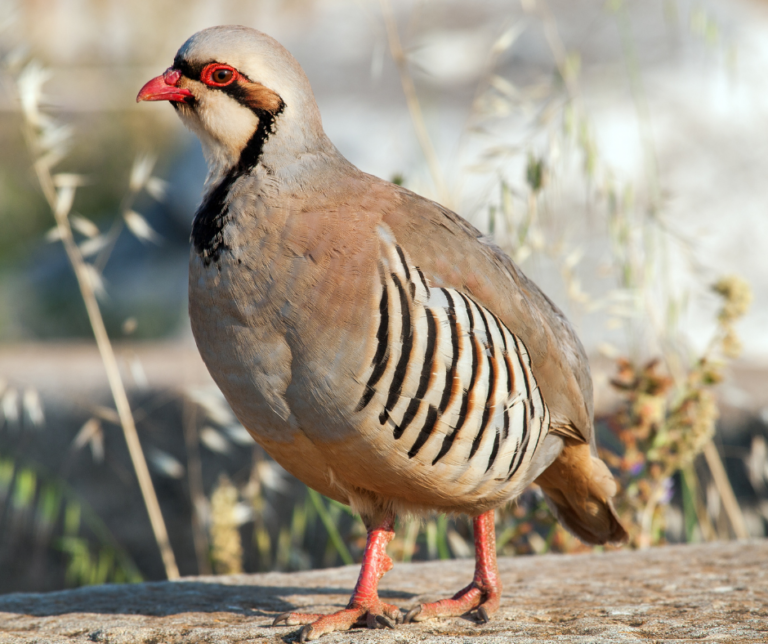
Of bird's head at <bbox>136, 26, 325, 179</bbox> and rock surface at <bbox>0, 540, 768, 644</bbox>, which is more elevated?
bird's head at <bbox>136, 26, 325, 179</bbox>

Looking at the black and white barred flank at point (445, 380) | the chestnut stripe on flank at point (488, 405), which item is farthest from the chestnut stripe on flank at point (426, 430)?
the chestnut stripe on flank at point (488, 405)

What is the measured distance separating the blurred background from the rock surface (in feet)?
1.00

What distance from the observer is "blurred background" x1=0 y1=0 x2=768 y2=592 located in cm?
350

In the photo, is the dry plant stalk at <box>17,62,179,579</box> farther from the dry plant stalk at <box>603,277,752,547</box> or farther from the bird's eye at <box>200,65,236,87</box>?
the dry plant stalk at <box>603,277,752,547</box>

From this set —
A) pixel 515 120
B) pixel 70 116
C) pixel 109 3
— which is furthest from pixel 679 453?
pixel 109 3

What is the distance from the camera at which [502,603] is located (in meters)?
2.65

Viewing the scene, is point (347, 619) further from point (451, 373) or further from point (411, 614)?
point (451, 373)

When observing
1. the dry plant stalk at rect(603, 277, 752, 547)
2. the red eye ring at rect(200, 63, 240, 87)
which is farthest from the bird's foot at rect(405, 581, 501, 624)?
the red eye ring at rect(200, 63, 240, 87)

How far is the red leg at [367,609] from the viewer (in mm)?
2264

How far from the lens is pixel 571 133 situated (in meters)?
3.60

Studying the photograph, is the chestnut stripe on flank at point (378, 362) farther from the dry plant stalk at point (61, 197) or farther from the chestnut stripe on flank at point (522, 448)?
the dry plant stalk at point (61, 197)

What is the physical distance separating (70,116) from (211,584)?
1214cm

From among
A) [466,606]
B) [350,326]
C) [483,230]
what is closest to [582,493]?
[466,606]

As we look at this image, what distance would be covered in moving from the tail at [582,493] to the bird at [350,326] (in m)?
0.22
